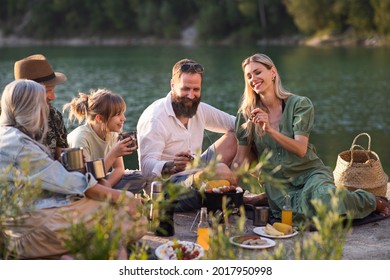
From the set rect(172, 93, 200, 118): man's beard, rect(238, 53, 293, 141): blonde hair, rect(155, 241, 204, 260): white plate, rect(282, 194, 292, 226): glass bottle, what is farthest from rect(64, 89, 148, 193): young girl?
rect(282, 194, 292, 226): glass bottle

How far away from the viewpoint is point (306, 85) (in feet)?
82.8

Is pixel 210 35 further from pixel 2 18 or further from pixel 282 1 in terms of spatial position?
pixel 2 18

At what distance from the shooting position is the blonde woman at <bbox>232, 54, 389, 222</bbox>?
4867 mm

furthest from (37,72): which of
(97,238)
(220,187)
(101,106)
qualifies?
(97,238)

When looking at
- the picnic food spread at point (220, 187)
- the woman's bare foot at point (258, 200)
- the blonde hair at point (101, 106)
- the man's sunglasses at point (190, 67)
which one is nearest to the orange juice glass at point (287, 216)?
the picnic food spread at point (220, 187)

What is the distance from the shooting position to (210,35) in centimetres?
5772

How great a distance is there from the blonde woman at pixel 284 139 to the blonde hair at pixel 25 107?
5.40 ft

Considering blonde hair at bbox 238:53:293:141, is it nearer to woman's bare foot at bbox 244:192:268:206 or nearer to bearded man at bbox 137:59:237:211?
bearded man at bbox 137:59:237:211

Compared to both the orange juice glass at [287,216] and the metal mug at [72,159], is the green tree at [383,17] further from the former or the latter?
the metal mug at [72,159]

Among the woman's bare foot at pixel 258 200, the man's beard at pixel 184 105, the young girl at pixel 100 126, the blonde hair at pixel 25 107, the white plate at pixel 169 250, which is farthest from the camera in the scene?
the woman's bare foot at pixel 258 200

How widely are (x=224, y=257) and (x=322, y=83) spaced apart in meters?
23.4

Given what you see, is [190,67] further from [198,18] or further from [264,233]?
[198,18]

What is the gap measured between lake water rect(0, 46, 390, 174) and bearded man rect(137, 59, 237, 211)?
635 centimetres

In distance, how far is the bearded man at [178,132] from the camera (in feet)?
16.8
